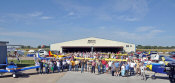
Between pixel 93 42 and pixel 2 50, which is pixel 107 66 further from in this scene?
pixel 93 42

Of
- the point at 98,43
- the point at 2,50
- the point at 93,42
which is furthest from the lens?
the point at 93,42

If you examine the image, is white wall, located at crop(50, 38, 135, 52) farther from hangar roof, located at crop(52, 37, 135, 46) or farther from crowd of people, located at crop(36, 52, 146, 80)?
crowd of people, located at crop(36, 52, 146, 80)

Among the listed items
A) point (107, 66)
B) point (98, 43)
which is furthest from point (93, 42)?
point (107, 66)

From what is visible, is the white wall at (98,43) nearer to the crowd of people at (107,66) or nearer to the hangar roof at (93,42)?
the hangar roof at (93,42)

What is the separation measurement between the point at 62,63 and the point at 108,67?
4760mm

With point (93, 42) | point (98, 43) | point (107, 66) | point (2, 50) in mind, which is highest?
point (93, 42)

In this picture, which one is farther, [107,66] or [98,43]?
[98,43]

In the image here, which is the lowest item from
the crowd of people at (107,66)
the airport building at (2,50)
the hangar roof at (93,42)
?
the crowd of people at (107,66)

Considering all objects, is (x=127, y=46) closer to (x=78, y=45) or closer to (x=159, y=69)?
(x=78, y=45)

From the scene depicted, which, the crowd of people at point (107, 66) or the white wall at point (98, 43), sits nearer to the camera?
the crowd of people at point (107, 66)

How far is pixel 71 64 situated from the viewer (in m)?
16.1

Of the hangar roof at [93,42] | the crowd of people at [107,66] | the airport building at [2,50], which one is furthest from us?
the hangar roof at [93,42]

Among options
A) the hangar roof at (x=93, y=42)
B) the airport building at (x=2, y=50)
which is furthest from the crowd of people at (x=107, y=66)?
the hangar roof at (x=93, y=42)

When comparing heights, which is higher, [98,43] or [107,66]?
[98,43]
